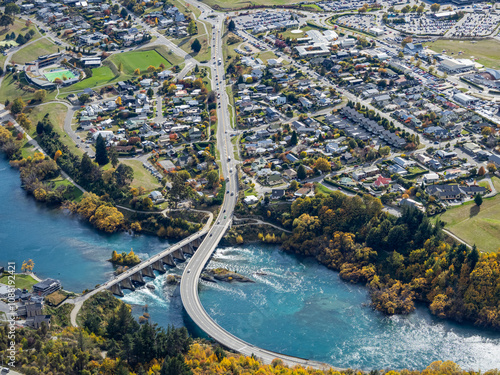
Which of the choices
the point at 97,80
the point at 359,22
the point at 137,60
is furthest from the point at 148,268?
the point at 359,22

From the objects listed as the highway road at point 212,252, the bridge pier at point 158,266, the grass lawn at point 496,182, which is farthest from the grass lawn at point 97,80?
the grass lawn at point 496,182

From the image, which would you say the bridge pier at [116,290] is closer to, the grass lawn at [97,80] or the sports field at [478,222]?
the sports field at [478,222]

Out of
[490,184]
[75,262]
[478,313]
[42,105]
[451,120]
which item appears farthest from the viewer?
[42,105]

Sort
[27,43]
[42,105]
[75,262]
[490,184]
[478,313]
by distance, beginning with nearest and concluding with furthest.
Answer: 1. [478,313]
2. [75,262]
3. [490,184]
4. [42,105]
5. [27,43]

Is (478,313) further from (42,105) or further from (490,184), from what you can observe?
(42,105)

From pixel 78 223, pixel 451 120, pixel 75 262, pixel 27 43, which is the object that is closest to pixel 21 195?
pixel 78 223

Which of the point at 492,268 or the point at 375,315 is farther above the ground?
the point at 492,268

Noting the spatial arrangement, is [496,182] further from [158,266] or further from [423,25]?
[423,25]
